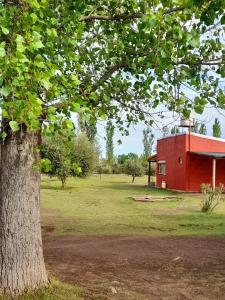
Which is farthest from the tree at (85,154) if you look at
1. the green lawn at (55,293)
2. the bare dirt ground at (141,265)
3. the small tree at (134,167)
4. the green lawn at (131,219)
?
the green lawn at (55,293)

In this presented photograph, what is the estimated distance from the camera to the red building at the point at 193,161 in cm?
3306

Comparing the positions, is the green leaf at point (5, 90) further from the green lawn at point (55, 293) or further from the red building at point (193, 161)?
the red building at point (193, 161)

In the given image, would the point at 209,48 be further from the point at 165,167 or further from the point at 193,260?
the point at 165,167

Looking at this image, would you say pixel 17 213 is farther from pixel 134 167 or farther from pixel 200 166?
pixel 134 167

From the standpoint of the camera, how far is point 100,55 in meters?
8.56

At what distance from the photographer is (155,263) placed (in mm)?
9094

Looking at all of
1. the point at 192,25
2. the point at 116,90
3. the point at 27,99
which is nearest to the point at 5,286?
the point at 27,99

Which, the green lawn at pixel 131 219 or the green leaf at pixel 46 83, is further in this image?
the green lawn at pixel 131 219

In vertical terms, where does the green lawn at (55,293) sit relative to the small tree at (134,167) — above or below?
below

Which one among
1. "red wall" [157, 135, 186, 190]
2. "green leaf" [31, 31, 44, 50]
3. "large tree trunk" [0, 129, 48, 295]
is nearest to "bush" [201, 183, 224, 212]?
"large tree trunk" [0, 129, 48, 295]

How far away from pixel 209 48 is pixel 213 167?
24.9 m

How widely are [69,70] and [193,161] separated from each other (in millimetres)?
26647

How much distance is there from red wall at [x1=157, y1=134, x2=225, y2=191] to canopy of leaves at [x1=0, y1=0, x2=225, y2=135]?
2441 centimetres

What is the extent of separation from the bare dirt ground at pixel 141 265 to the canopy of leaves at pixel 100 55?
2.80 meters
